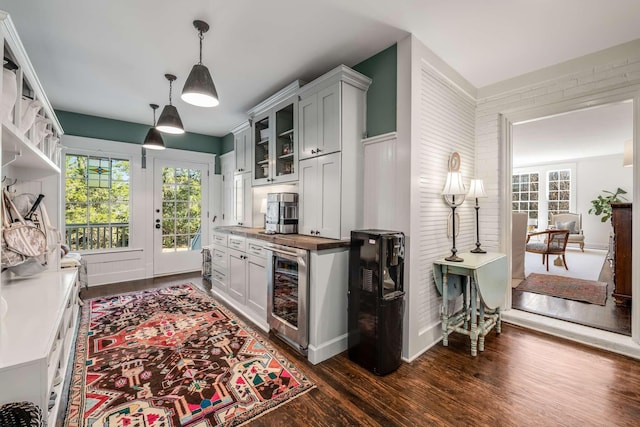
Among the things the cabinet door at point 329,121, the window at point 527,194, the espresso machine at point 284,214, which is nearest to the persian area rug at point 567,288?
the espresso machine at point 284,214

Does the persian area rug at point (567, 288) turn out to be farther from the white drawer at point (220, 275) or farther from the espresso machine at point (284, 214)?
the white drawer at point (220, 275)

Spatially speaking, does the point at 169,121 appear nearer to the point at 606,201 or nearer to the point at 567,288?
the point at 567,288

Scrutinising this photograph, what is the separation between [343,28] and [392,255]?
5.84 feet

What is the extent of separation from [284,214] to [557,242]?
217 inches

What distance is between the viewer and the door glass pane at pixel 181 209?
5012 mm

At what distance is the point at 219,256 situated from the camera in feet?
12.5

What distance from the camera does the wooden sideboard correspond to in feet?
10.6

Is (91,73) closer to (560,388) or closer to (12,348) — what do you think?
(12,348)

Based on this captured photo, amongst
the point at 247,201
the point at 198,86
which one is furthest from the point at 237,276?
the point at 198,86

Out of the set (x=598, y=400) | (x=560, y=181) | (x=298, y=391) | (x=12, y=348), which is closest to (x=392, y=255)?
(x=298, y=391)

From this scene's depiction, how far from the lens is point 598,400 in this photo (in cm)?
181

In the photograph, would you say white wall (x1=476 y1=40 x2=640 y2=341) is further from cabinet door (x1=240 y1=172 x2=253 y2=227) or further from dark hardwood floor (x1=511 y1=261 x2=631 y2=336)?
cabinet door (x1=240 y1=172 x2=253 y2=227)

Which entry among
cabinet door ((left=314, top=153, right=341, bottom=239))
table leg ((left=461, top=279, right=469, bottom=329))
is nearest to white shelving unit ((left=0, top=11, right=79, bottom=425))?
cabinet door ((left=314, top=153, right=341, bottom=239))

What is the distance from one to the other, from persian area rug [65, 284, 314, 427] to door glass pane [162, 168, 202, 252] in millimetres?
2017
